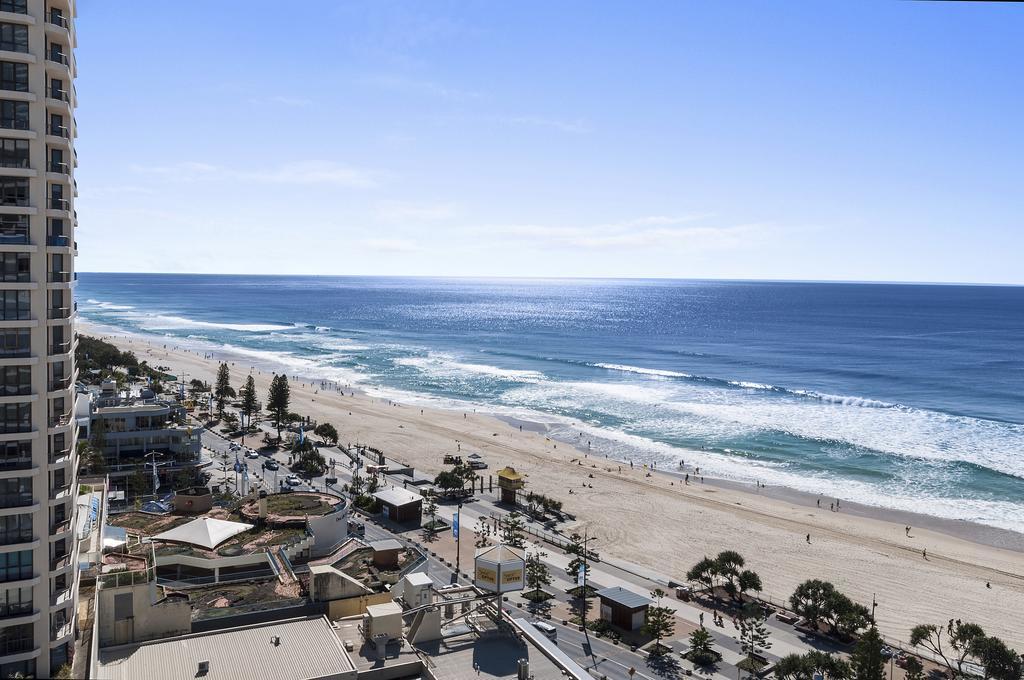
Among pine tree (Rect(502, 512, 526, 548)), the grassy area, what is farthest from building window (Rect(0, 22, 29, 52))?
pine tree (Rect(502, 512, 526, 548))

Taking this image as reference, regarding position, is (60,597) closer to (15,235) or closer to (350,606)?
(350,606)

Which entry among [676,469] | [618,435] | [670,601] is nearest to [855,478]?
[676,469]

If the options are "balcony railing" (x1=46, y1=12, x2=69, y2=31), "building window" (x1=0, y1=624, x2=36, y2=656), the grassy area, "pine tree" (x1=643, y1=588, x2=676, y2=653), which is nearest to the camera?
"building window" (x1=0, y1=624, x2=36, y2=656)

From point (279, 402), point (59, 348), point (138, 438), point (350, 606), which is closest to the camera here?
point (59, 348)

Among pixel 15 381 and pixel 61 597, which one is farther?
pixel 61 597

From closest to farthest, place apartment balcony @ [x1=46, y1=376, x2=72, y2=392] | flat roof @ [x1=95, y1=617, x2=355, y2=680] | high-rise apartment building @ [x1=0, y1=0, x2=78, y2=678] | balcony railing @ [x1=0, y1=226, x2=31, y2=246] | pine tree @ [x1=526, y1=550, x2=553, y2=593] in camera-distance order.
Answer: flat roof @ [x1=95, y1=617, x2=355, y2=680] < high-rise apartment building @ [x1=0, y1=0, x2=78, y2=678] < balcony railing @ [x1=0, y1=226, x2=31, y2=246] < apartment balcony @ [x1=46, y1=376, x2=72, y2=392] < pine tree @ [x1=526, y1=550, x2=553, y2=593]

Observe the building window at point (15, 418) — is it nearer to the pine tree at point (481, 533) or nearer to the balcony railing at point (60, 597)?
the balcony railing at point (60, 597)

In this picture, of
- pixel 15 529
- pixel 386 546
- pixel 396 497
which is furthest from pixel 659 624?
pixel 15 529

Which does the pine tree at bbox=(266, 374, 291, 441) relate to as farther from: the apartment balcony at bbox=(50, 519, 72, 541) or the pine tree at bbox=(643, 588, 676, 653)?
the apartment balcony at bbox=(50, 519, 72, 541)
